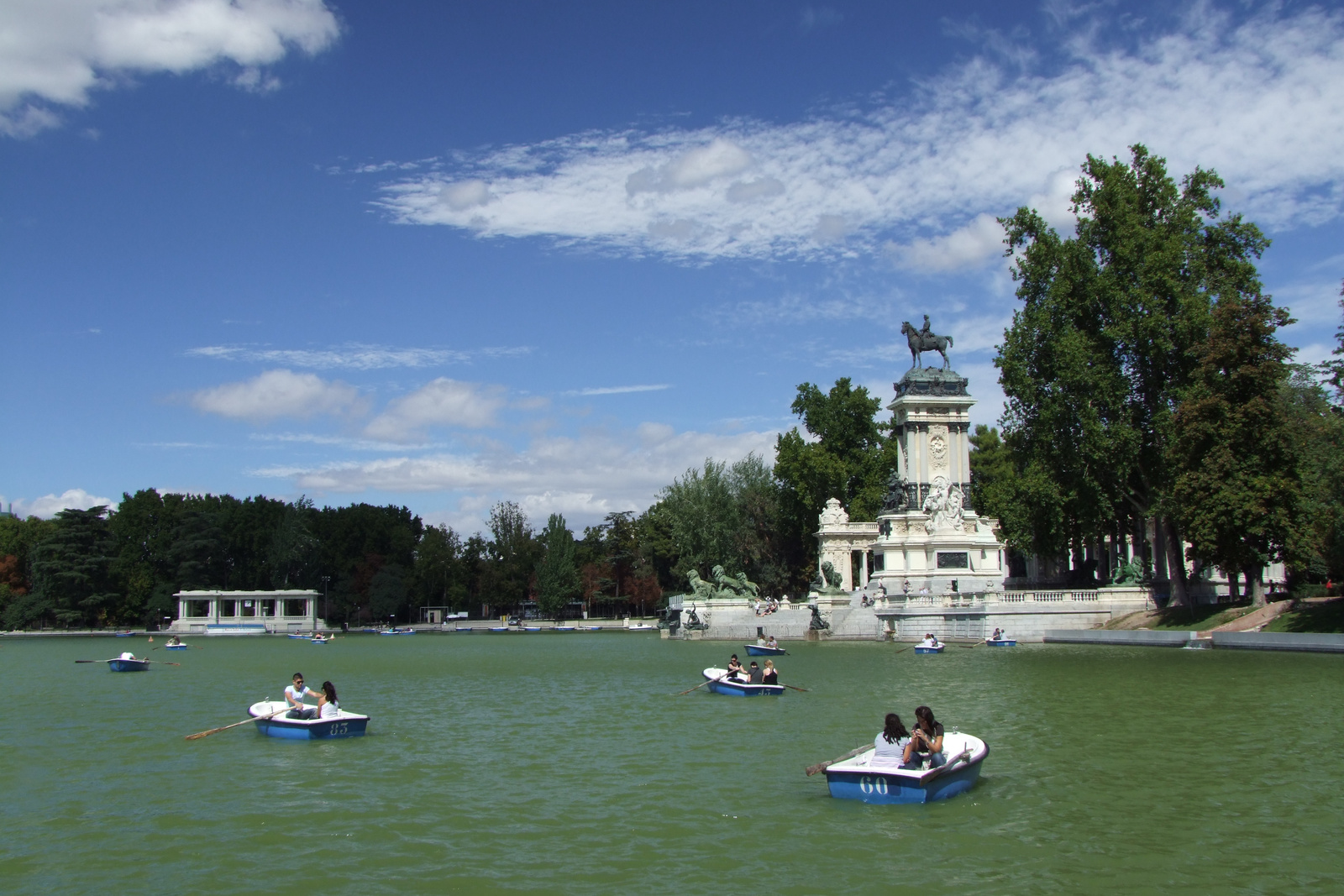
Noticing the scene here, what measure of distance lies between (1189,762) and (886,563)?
41735 mm

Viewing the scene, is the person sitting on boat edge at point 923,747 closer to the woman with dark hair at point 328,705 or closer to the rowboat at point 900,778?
the rowboat at point 900,778

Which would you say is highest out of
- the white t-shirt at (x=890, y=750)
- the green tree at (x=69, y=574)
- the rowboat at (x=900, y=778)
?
the green tree at (x=69, y=574)

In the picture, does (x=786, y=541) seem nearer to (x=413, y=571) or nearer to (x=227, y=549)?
(x=413, y=571)

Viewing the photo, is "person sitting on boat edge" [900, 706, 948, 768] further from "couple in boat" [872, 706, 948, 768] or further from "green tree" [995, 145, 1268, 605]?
"green tree" [995, 145, 1268, 605]

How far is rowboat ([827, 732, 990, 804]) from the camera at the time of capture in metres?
14.3

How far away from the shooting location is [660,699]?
28.9 metres

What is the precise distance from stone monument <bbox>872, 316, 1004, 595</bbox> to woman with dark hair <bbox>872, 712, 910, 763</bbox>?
4075cm

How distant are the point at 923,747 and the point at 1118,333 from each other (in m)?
36.8

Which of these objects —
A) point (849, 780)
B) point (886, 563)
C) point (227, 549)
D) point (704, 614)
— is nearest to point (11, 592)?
point (227, 549)

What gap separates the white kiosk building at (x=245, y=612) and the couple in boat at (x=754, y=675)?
65.0 meters

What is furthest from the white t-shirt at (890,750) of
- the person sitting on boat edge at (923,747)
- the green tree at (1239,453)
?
the green tree at (1239,453)

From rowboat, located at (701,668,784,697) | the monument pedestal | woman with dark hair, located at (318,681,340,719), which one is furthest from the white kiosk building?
woman with dark hair, located at (318,681,340,719)

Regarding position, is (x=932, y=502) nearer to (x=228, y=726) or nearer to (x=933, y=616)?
(x=933, y=616)

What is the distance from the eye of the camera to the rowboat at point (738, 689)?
28078mm
